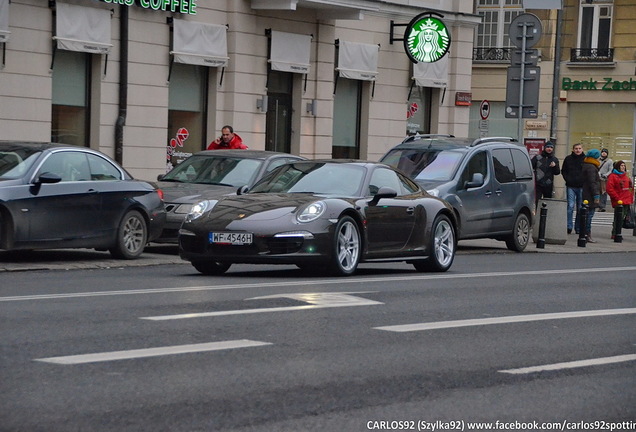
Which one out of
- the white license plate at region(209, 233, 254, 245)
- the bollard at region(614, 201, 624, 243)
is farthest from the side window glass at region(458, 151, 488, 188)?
the white license plate at region(209, 233, 254, 245)

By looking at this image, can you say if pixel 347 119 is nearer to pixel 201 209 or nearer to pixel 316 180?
pixel 316 180

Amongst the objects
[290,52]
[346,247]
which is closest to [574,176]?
[290,52]

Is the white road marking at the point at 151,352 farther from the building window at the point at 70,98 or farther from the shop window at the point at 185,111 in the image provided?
the shop window at the point at 185,111

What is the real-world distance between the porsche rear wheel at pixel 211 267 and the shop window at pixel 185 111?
45.7 ft

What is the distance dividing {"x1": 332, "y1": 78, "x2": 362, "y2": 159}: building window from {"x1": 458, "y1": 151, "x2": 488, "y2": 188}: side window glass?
35.9ft

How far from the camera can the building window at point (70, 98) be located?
2656cm

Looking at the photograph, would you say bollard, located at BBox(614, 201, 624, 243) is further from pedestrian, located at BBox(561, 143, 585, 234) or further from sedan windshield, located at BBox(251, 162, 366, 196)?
sedan windshield, located at BBox(251, 162, 366, 196)

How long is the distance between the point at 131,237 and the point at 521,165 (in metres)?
8.85

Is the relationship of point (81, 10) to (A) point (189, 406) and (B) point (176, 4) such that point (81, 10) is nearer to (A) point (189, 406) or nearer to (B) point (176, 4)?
(B) point (176, 4)

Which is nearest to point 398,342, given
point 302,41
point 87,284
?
point 87,284

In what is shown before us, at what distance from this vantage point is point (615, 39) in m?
51.4

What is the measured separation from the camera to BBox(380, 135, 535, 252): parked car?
22250 mm

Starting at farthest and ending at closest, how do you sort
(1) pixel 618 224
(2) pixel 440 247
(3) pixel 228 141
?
(1) pixel 618 224 < (3) pixel 228 141 < (2) pixel 440 247

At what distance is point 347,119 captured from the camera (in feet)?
113
